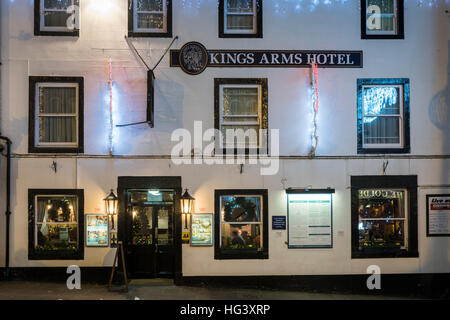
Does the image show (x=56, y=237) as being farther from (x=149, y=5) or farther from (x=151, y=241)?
(x=149, y=5)

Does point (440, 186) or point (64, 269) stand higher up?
point (440, 186)

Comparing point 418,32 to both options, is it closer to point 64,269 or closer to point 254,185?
point 254,185

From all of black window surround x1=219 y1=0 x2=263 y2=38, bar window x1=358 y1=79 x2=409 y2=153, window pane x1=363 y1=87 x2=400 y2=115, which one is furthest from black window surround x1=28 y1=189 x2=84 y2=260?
window pane x1=363 y1=87 x2=400 y2=115

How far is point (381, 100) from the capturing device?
32.6 feet

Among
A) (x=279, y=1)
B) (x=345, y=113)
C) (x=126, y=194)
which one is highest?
(x=279, y=1)

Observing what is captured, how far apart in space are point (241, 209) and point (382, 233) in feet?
14.5

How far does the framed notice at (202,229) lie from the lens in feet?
30.9

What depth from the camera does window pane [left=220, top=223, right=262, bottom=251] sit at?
9.59 meters

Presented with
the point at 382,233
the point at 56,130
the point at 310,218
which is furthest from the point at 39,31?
the point at 382,233

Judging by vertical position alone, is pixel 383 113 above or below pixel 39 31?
below

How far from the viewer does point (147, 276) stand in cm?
958

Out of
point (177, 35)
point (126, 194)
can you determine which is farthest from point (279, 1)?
→ point (126, 194)

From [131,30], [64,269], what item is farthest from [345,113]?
[64,269]

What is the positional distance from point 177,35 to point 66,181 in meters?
5.46
